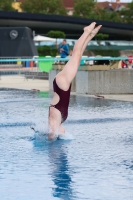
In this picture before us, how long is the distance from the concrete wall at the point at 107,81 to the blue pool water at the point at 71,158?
5.09 metres

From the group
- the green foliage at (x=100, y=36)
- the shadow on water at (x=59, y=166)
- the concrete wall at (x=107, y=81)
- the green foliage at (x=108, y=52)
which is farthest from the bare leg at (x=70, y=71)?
the green foliage at (x=100, y=36)

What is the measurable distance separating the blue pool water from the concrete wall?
16.7 ft

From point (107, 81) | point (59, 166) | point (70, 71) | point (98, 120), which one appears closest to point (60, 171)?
point (59, 166)

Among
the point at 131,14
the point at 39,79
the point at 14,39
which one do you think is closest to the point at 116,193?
the point at 39,79

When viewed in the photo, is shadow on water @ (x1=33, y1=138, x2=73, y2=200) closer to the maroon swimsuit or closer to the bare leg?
the maroon swimsuit

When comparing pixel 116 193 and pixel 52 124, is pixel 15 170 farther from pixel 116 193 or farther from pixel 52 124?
pixel 52 124

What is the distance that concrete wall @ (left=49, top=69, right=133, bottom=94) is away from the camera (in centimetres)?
1772

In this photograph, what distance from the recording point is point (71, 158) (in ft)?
24.1

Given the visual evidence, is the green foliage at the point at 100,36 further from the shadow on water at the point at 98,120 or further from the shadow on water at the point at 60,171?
the shadow on water at the point at 60,171

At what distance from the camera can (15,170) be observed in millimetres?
6621

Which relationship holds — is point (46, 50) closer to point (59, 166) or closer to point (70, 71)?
point (70, 71)

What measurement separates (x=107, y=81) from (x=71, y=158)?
10.6 meters

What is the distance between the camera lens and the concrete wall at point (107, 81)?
17719 mm

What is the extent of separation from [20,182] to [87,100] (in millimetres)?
9623
